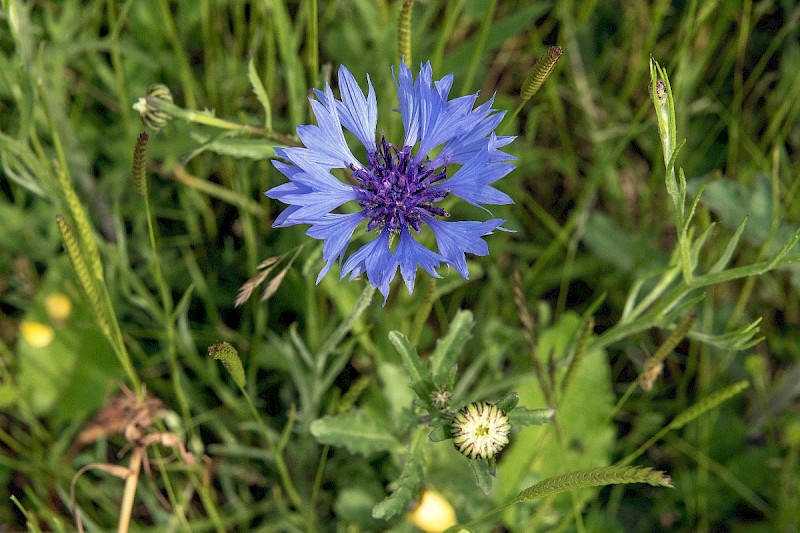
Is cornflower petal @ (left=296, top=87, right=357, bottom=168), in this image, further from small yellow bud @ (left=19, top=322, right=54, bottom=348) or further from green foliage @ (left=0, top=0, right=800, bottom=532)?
small yellow bud @ (left=19, top=322, right=54, bottom=348)

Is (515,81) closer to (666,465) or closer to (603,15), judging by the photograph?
(603,15)

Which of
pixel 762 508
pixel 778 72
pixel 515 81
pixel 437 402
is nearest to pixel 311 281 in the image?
pixel 437 402

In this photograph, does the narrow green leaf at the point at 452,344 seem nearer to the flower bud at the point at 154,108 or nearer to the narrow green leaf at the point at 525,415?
the narrow green leaf at the point at 525,415

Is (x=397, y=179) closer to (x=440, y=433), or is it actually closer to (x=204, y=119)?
(x=204, y=119)

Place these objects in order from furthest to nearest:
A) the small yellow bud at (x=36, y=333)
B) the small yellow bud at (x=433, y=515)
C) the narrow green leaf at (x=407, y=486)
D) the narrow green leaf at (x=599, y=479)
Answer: the small yellow bud at (x=36, y=333) → the small yellow bud at (x=433, y=515) → the narrow green leaf at (x=407, y=486) → the narrow green leaf at (x=599, y=479)

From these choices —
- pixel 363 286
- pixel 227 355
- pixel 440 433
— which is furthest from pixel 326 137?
pixel 363 286

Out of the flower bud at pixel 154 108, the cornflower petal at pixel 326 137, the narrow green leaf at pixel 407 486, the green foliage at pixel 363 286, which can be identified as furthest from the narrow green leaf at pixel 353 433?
the flower bud at pixel 154 108

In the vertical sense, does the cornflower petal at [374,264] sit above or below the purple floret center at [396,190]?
below
